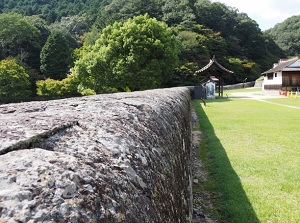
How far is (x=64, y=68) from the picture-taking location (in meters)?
58.8

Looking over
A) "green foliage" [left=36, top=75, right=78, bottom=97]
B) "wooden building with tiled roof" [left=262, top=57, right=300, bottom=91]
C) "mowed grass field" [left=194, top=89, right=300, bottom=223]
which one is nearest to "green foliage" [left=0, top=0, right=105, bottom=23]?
"green foliage" [left=36, top=75, right=78, bottom=97]

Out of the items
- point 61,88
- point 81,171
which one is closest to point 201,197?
point 81,171

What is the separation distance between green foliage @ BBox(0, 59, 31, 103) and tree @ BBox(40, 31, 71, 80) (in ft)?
45.9

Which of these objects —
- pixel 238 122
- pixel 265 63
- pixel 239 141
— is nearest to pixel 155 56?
pixel 238 122

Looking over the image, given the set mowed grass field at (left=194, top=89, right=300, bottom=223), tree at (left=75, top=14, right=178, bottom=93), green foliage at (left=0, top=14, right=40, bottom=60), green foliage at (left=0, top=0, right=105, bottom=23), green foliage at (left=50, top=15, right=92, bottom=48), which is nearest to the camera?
mowed grass field at (left=194, top=89, right=300, bottom=223)

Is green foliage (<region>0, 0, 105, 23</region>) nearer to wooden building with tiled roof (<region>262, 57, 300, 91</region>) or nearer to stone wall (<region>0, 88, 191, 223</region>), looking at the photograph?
wooden building with tiled roof (<region>262, 57, 300, 91</region>)

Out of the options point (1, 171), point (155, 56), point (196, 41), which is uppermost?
point (196, 41)

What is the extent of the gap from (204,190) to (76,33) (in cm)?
8725

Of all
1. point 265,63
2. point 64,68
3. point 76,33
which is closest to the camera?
point 64,68

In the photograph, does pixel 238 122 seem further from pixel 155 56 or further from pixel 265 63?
pixel 265 63

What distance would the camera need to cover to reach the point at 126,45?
33625 millimetres

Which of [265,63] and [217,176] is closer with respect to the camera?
[217,176]

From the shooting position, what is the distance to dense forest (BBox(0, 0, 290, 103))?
33.2 m

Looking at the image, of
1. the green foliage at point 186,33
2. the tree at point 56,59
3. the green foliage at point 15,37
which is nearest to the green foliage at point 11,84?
the tree at point 56,59
